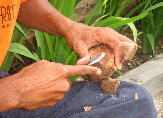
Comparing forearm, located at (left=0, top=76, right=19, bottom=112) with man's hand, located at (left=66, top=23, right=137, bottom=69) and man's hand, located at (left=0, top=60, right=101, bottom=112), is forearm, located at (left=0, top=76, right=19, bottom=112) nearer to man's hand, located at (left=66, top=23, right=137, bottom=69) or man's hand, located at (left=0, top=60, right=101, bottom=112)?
man's hand, located at (left=0, top=60, right=101, bottom=112)

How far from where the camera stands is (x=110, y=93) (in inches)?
57.5

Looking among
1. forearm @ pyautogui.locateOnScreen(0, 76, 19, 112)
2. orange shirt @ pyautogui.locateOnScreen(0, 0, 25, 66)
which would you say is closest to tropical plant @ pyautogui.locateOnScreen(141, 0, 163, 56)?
orange shirt @ pyautogui.locateOnScreen(0, 0, 25, 66)

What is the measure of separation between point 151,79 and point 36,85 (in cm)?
132

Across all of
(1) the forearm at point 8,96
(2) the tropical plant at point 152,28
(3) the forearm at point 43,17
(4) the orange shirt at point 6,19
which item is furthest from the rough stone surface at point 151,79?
(1) the forearm at point 8,96

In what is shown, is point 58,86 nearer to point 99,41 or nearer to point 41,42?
point 99,41

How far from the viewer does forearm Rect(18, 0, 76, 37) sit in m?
1.63

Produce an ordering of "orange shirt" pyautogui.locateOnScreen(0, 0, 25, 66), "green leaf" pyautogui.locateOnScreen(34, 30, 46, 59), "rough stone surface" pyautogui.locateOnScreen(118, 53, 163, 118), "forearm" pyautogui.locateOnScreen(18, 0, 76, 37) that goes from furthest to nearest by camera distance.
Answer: "rough stone surface" pyautogui.locateOnScreen(118, 53, 163, 118) < "green leaf" pyautogui.locateOnScreen(34, 30, 46, 59) < "forearm" pyautogui.locateOnScreen(18, 0, 76, 37) < "orange shirt" pyautogui.locateOnScreen(0, 0, 25, 66)

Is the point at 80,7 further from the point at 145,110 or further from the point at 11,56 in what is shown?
the point at 145,110

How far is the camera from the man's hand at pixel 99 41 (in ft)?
4.74

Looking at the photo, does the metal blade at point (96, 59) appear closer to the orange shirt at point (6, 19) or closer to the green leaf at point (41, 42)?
the orange shirt at point (6, 19)

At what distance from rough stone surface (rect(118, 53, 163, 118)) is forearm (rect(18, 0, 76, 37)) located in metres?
0.85

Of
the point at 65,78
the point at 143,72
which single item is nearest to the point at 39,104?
the point at 65,78

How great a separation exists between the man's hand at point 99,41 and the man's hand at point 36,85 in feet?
0.45

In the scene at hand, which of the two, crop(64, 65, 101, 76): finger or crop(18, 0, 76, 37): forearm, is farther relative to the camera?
crop(18, 0, 76, 37): forearm
